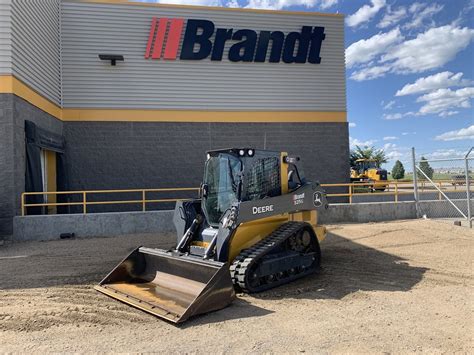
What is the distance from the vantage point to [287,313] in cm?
545

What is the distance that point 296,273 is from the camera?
711 cm

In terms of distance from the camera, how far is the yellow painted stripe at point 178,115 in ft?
51.7

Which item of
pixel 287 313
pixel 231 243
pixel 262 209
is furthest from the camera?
pixel 262 209

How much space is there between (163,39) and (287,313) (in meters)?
14.1

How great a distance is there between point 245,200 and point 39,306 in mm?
3567

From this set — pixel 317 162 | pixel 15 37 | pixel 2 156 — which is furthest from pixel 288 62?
pixel 2 156

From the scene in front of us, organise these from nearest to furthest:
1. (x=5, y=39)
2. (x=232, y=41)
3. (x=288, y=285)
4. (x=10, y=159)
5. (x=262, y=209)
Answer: (x=288, y=285)
(x=262, y=209)
(x=10, y=159)
(x=5, y=39)
(x=232, y=41)

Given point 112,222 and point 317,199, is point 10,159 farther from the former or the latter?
point 317,199

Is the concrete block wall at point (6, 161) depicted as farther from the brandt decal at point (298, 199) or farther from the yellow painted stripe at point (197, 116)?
the brandt decal at point (298, 199)

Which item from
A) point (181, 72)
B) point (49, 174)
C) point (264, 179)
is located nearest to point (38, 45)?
point (49, 174)

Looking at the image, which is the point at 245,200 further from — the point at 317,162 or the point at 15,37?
the point at 317,162

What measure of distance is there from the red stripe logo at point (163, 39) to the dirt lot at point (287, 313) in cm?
1030

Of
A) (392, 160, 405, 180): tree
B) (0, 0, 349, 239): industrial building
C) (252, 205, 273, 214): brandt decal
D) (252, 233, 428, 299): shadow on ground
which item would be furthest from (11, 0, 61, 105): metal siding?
(392, 160, 405, 180): tree

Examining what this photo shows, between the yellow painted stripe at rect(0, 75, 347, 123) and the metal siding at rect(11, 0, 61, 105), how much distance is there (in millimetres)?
522
